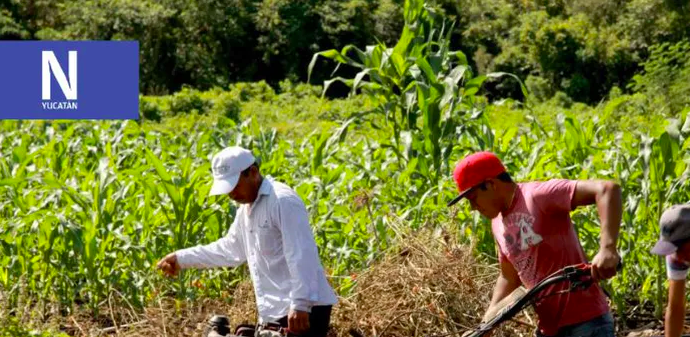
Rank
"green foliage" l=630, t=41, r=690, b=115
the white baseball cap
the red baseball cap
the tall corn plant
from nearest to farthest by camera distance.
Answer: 1. the red baseball cap
2. the white baseball cap
3. the tall corn plant
4. "green foliage" l=630, t=41, r=690, b=115

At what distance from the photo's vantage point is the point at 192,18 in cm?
4653

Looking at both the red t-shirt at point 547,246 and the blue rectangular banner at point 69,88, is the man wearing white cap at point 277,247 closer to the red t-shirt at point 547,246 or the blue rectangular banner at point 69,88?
the red t-shirt at point 547,246

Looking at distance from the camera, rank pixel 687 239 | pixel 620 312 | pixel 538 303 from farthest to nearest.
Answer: pixel 620 312
pixel 538 303
pixel 687 239

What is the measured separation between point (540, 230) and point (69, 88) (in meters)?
18.8

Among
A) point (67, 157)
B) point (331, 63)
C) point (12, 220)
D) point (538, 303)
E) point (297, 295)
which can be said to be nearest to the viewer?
point (538, 303)

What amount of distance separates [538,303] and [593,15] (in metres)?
41.9

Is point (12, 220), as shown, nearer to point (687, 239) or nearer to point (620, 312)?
point (620, 312)

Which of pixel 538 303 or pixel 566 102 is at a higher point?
pixel 538 303

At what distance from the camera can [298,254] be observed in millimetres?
5219

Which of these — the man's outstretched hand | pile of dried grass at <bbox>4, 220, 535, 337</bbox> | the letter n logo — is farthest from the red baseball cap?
the letter n logo

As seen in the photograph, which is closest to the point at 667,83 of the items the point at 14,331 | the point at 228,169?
the point at 14,331

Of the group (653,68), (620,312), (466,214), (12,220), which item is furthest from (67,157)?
(653,68)

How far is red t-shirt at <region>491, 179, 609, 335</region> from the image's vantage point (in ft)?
14.9

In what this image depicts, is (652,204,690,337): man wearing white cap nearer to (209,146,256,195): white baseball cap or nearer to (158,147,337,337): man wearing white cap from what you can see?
(158,147,337,337): man wearing white cap
